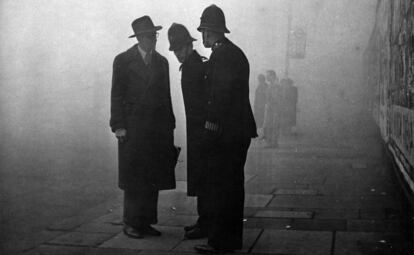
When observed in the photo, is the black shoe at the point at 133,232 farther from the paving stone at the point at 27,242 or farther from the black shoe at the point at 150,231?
the paving stone at the point at 27,242

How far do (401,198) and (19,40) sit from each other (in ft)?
64.2

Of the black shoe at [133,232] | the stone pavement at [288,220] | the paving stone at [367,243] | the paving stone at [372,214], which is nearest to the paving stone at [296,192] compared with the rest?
the stone pavement at [288,220]

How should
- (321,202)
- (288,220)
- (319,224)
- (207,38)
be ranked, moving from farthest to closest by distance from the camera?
(321,202), (288,220), (319,224), (207,38)

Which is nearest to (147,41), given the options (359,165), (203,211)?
(203,211)

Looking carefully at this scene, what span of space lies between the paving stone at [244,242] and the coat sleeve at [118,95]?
115cm

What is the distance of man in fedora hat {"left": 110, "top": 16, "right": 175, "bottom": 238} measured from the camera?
492 cm

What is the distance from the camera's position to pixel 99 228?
Result: 517cm

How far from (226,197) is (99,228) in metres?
1.53

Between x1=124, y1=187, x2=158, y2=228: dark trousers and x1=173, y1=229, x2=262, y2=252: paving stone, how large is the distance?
1.50 ft

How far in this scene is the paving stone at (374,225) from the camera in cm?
494

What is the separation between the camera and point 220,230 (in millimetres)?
4203

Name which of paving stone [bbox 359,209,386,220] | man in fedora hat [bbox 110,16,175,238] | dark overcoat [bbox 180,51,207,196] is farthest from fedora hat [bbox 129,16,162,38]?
paving stone [bbox 359,209,386,220]

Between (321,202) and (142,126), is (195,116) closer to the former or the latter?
(142,126)

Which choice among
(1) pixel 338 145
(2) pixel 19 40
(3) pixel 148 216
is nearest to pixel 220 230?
(3) pixel 148 216
